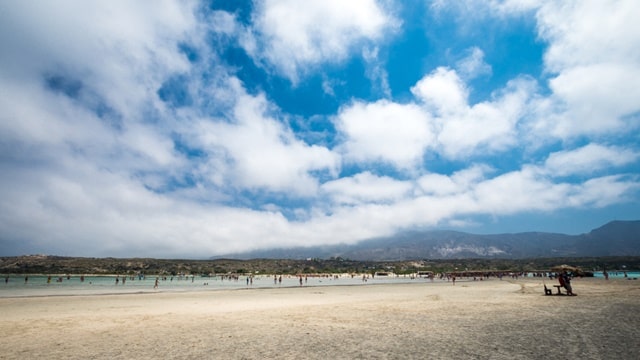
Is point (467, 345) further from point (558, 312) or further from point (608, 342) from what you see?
point (558, 312)

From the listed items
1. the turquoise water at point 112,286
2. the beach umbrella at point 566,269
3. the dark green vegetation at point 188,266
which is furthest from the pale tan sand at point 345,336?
the dark green vegetation at point 188,266

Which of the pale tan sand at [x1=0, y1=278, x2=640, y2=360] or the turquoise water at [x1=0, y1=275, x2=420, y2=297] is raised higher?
the pale tan sand at [x1=0, y1=278, x2=640, y2=360]

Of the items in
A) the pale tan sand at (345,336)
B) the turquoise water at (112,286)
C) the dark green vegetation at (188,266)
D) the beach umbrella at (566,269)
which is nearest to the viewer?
the pale tan sand at (345,336)

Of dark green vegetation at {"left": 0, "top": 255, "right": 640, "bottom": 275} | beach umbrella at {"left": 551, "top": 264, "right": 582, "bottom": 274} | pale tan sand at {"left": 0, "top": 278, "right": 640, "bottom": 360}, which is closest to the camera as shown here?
A: pale tan sand at {"left": 0, "top": 278, "right": 640, "bottom": 360}

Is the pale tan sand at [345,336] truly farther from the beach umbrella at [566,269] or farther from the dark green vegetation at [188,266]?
the dark green vegetation at [188,266]

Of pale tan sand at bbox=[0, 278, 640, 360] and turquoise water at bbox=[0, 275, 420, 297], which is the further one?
turquoise water at bbox=[0, 275, 420, 297]

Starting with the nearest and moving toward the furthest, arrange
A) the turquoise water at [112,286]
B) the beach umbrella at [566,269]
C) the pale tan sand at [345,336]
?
1. the pale tan sand at [345,336]
2. the turquoise water at [112,286]
3. the beach umbrella at [566,269]

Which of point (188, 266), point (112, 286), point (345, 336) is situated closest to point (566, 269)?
point (345, 336)

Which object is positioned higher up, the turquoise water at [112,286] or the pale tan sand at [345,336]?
the pale tan sand at [345,336]

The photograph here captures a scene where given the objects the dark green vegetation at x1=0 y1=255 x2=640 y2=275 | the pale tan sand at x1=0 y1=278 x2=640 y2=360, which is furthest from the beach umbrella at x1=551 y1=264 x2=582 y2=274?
the dark green vegetation at x1=0 y1=255 x2=640 y2=275

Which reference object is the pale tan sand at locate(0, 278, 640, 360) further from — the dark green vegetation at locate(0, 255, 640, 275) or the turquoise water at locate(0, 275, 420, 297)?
the dark green vegetation at locate(0, 255, 640, 275)

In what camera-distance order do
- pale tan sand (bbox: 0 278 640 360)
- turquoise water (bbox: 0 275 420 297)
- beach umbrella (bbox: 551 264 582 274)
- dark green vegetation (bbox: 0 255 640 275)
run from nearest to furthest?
pale tan sand (bbox: 0 278 640 360)
turquoise water (bbox: 0 275 420 297)
beach umbrella (bbox: 551 264 582 274)
dark green vegetation (bbox: 0 255 640 275)

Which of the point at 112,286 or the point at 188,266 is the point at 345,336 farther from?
the point at 188,266

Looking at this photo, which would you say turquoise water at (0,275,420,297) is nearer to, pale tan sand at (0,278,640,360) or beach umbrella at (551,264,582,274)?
pale tan sand at (0,278,640,360)
